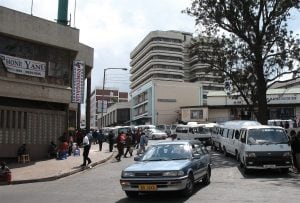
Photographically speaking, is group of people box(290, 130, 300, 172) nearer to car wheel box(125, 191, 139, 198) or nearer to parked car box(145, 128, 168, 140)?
car wheel box(125, 191, 139, 198)

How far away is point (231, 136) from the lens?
30047 millimetres

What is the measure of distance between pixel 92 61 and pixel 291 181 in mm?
28451

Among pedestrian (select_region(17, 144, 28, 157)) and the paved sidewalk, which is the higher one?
pedestrian (select_region(17, 144, 28, 157))

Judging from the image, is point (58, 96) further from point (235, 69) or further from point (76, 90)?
point (235, 69)

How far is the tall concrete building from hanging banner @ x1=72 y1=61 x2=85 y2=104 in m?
83.9

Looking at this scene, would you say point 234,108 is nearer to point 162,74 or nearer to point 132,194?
point 162,74

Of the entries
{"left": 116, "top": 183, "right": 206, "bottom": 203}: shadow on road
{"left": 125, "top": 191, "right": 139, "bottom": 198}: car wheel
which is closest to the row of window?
{"left": 116, "top": 183, "right": 206, "bottom": 203}: shadow on road

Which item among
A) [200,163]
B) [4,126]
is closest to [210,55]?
[4,126]

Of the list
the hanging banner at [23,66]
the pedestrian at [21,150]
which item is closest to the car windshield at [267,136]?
Answer: the pedestrian at [21,150]

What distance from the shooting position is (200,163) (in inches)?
635

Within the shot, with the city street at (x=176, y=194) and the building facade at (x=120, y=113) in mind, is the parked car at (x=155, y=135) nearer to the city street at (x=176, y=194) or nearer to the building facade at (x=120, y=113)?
the city street at (x=176, y=194)

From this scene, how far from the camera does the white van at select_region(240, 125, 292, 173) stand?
19.7 meters

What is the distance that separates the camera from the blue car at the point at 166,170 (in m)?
13.7

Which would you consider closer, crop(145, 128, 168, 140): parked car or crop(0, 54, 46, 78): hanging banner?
crop(0, 54, 46, 78): hanging banner
